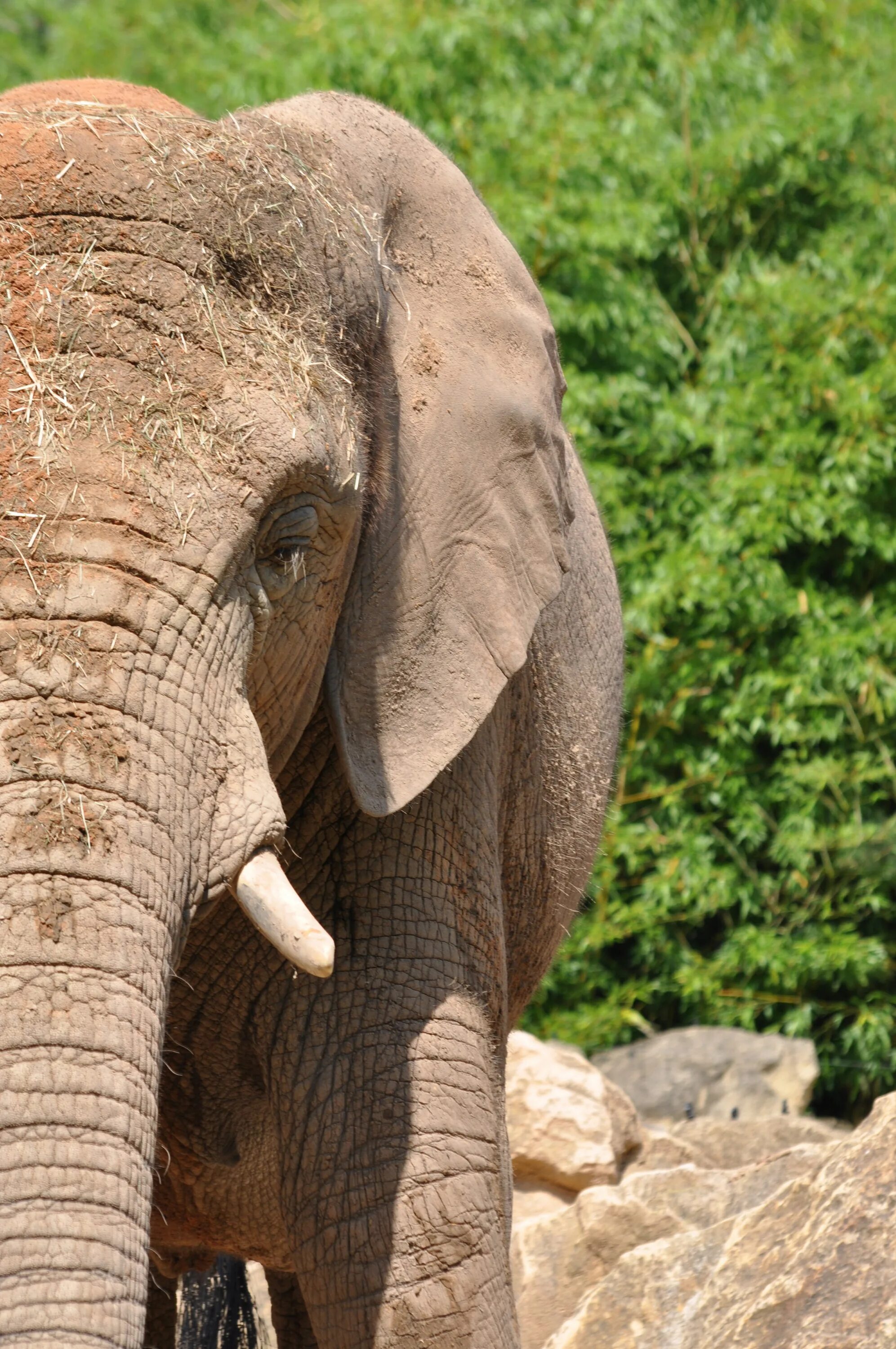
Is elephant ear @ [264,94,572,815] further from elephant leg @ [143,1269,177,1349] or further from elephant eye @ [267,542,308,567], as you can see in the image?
elephant leg @ [143,1269,177,1349]

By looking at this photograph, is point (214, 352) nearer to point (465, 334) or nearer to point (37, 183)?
point (37, 183)

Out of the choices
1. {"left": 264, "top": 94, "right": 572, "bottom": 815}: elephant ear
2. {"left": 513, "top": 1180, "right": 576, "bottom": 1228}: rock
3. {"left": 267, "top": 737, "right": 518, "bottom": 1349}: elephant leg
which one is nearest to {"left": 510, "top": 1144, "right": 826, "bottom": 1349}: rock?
{"left": 513, "top": 1180, "right": 576, "bottom": 1228}: rock

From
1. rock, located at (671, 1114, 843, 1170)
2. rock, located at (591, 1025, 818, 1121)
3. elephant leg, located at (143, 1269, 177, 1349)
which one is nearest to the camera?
elephant leg, located at (143, 1269, 177, 1349)

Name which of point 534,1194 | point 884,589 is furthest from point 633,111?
point 534,1194

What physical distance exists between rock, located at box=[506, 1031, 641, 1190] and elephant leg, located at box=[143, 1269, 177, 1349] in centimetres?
186

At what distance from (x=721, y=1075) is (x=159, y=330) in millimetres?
5530

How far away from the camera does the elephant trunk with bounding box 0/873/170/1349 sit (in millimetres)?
2127

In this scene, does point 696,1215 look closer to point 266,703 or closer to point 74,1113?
point 266,703

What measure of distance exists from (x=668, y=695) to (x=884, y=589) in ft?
3.46

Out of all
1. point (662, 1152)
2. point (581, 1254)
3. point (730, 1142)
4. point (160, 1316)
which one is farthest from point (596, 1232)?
point (730, 1142)

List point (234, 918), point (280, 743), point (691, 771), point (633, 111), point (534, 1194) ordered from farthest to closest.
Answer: point (633, 111) < point (691, 771) < point (534, 1194) < point (234, 918) < point (280, 743)

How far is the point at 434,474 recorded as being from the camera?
3.17 meters

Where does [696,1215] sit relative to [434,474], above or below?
below

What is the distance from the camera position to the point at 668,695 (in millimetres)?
8453
